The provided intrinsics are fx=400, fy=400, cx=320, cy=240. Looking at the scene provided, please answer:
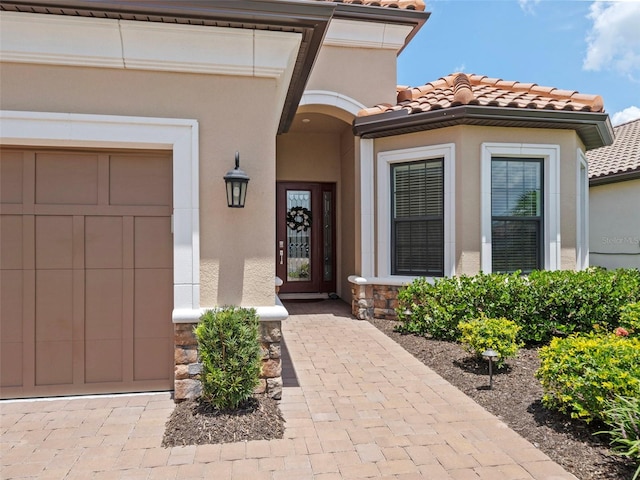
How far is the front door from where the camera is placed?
9438 mm

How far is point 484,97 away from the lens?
Result: 6422mm

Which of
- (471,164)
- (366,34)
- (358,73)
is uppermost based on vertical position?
(366,34)

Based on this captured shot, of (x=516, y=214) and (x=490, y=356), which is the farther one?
(x=516, y=214)

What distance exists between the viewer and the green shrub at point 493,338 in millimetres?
4504

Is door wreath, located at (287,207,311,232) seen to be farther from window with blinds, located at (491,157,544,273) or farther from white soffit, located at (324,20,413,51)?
window with blinds, located at (491,157,544,273)

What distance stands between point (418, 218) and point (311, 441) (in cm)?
448

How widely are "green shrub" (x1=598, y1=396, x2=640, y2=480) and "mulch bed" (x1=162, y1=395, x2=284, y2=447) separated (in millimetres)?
2482

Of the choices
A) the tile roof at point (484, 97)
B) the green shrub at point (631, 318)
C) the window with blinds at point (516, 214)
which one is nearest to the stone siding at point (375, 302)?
the window with blinds at point (516, 214)

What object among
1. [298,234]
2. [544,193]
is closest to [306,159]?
[298,234]

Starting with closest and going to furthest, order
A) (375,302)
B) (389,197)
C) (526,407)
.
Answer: (526,407) < (389,197) < (375,302)

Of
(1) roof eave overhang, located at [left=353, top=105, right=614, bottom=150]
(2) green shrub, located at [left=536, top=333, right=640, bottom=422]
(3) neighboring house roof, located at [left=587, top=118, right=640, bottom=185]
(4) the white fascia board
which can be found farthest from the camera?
(3) neighboring house roof, located at [left=587, top=118, right=640, bottom=185]

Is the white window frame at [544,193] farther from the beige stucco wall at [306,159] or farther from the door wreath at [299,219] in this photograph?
the door wreath at [299,219]

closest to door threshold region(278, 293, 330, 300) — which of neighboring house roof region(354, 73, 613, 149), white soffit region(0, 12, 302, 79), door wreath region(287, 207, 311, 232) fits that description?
door wreath region(287, 207, 311, 232)

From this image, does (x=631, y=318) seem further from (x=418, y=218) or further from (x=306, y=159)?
(x=306, y=159)
